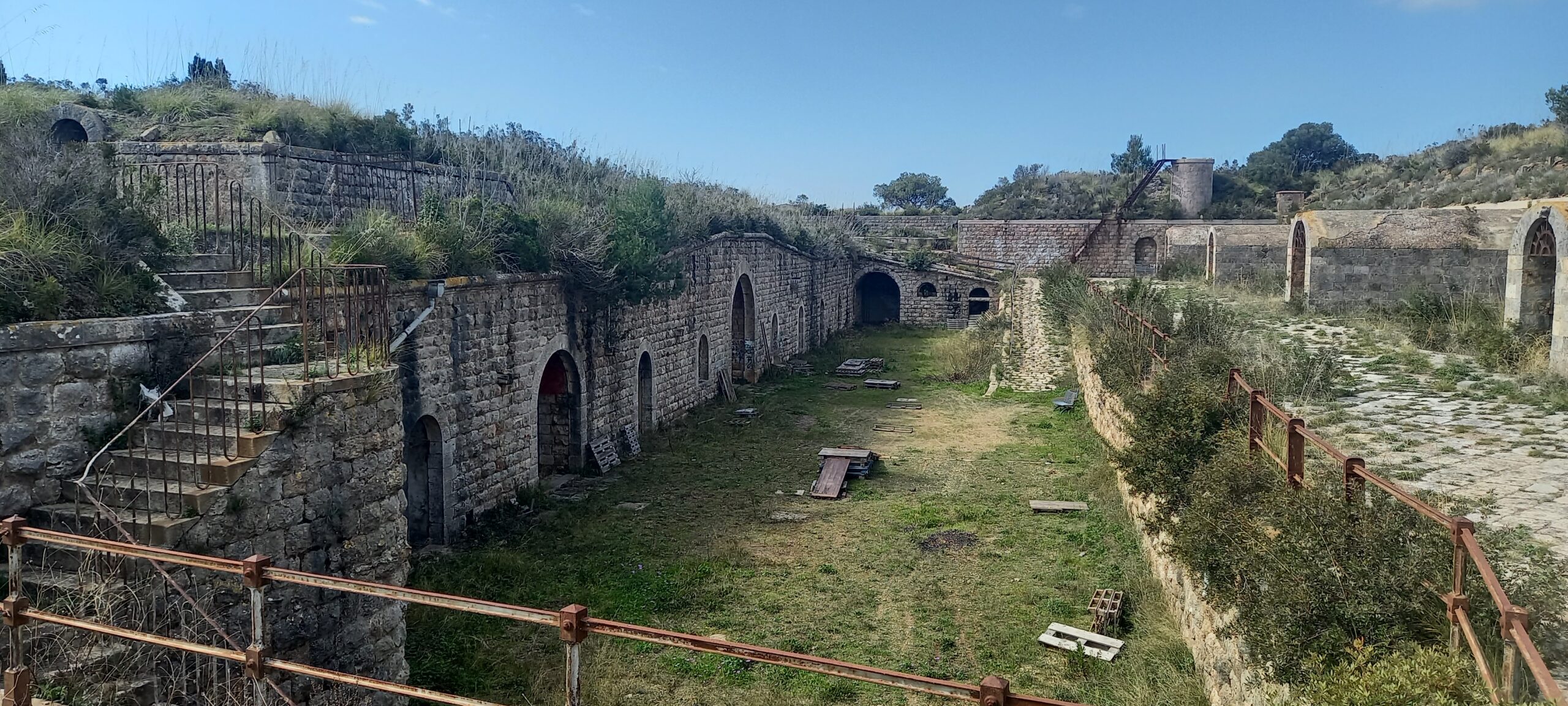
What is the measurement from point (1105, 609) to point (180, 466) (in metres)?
7.34

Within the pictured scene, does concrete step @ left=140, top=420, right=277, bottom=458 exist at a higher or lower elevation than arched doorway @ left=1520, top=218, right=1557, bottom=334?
lower

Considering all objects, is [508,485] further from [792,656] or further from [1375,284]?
[1375,284]

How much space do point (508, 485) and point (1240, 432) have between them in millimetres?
8671

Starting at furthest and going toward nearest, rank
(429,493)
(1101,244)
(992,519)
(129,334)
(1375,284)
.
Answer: (1101,244)
(1375,284)
(992,519)
(429,493)
(129,334)

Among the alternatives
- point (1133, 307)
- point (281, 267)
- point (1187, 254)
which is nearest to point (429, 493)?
point (281, 267)

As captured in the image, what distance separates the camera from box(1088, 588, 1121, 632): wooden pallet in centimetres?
834

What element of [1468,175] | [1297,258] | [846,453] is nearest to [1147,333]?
[846,453]

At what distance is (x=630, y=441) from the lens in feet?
50.5

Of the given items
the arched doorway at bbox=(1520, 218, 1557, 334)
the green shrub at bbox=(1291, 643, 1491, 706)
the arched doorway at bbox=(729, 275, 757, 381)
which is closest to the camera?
the green shrub at bbox=(1291, 643, 1491, 706)

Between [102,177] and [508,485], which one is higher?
[102,177]

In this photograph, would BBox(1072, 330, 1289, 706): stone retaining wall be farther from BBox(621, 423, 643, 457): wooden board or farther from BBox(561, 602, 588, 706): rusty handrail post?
BBox(621, 423, 643, 457): wooden board

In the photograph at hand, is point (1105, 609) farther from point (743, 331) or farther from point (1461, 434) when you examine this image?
point (743, 331)

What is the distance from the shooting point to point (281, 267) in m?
8.40

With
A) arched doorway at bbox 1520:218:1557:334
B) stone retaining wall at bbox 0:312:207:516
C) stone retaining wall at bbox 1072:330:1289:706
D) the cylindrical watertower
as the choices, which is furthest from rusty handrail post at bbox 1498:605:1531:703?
the cylindrical watertower
